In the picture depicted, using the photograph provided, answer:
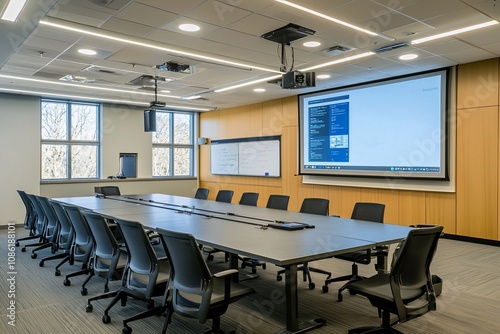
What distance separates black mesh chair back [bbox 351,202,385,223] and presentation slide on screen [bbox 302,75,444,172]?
2.69 m

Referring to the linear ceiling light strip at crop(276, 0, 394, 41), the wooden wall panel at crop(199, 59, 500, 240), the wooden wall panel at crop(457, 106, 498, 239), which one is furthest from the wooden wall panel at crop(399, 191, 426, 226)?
the linear ceiling light strip at crop(276, 0, 394, 41)

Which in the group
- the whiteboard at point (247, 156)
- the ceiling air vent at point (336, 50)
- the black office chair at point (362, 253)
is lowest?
the black office chair at point (362, 253)

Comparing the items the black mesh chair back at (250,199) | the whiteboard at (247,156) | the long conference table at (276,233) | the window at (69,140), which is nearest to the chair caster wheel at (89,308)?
the long conference table at (276,233)

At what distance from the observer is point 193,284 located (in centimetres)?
275

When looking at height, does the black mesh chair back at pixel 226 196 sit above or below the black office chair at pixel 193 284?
above

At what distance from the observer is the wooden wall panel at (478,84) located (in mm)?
6270

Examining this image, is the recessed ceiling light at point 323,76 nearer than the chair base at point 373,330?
No

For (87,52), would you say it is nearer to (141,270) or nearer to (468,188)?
(141,270)

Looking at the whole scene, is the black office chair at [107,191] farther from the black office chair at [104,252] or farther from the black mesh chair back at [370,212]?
the black mesh chair back at [370,212]

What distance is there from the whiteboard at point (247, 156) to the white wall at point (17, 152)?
471cm

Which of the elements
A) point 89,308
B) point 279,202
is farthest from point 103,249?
point 279,202

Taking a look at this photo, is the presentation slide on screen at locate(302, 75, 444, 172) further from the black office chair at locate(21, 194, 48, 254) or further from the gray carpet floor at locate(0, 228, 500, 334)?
the black office chair at locate(21, 194, 48, 254)

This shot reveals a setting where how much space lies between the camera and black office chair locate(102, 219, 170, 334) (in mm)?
3123

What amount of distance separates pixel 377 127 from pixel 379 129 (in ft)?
0.19
